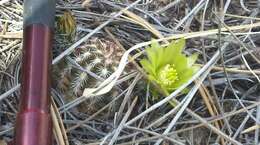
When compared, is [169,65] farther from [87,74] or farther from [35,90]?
[35,90]

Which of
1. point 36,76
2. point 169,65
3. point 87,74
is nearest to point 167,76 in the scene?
point 169,65

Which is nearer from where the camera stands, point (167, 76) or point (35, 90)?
point (35, 90)

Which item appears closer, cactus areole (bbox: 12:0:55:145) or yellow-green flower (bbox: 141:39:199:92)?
cactus areole (bbox: 12:0:55:145)

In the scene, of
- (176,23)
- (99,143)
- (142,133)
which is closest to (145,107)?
(142,133)

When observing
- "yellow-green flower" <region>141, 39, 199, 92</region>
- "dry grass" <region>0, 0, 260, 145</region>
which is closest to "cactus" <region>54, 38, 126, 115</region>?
"dry grass" <region>0, 0, 260, 145</region>

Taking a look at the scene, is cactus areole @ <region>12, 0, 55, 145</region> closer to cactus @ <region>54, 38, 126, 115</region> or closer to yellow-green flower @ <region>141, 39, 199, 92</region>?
cactus @ <region>54, 38, 126, 115</region>

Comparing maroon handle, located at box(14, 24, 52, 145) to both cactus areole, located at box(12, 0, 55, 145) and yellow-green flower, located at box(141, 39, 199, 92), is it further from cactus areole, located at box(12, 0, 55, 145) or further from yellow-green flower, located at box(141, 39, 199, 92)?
yellow-green flower, located at box(141, 39, 199, 92)

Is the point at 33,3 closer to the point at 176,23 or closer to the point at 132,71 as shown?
the point at 132,71
